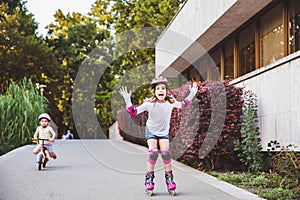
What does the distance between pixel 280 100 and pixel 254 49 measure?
134 inches

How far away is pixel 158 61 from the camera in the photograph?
68.6ft

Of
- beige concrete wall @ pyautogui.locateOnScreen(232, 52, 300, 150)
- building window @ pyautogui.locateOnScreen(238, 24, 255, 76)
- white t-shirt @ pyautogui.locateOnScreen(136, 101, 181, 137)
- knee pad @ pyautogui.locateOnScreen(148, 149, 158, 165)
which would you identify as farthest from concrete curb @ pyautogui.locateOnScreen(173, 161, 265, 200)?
building window @ pyautogui.locateOnScreen(238, 24, 255, 76)

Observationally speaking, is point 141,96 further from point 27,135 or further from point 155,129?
point 155,129

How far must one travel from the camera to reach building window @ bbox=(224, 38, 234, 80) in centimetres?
1345

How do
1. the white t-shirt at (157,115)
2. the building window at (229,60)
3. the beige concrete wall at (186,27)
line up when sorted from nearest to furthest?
the white t-shirt at (157,115) < the beige concrete wall at (186,27) < the building window at (229,60)

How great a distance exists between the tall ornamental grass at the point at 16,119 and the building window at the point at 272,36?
9764 mm

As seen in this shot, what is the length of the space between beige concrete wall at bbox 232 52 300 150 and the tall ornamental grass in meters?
10.1

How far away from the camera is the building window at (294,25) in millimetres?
8953

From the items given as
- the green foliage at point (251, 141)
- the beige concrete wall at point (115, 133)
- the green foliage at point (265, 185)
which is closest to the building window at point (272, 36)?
the green foliage at point (251, 141)

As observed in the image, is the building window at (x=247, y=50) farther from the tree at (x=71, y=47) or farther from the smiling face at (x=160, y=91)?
the tree at (x=71, y=47)

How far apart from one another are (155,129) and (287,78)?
286 centimetres

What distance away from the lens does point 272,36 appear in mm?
10242

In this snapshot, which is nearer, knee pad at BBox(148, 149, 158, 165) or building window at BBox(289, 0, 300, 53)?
knee pad at BBox(148, 149, 158, 165)

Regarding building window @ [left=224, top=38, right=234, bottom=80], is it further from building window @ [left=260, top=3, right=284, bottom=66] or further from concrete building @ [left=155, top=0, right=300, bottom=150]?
building window @ [left=260, top=3, right=284, bottom=66]
